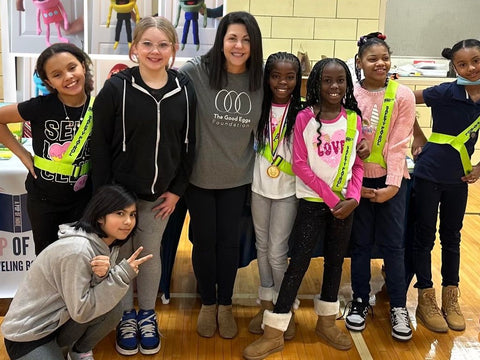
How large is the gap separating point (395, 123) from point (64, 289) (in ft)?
4.45

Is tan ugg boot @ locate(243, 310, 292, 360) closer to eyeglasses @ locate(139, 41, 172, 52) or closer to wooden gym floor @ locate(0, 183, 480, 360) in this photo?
wooden gym floor @ locate(0, 183, 480, 360)

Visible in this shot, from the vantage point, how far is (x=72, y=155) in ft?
6.62

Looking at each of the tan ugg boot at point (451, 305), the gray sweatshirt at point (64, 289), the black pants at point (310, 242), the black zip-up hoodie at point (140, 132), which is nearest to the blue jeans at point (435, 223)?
the tan ugg boot at point (451, 305)

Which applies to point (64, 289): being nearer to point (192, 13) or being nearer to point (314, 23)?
point (192, 13)

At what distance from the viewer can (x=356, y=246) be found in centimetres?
241

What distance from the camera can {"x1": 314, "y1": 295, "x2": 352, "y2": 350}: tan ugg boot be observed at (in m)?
2.29

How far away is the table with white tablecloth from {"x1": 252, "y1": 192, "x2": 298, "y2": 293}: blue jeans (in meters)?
1.00

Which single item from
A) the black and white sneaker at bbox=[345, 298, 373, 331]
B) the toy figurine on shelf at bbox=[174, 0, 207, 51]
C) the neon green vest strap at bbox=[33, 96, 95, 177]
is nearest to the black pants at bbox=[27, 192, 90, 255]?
the neon green vest strap at bbox=[33, 96, 95, 177]

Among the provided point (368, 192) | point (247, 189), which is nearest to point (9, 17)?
point (247, 189)

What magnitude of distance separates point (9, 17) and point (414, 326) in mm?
2833

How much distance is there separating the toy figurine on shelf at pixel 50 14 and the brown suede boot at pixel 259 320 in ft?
6.88

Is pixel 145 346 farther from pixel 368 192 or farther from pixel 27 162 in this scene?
pixel 368 192

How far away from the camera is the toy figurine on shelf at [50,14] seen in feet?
11.1

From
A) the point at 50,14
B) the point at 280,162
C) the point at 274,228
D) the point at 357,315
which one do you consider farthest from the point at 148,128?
the point at 50,14
